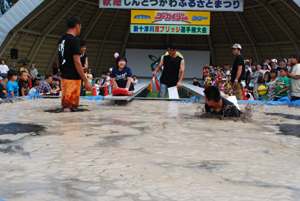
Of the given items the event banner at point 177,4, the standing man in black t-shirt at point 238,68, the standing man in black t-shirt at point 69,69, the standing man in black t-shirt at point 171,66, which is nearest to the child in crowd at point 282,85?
the standing man in black t-shirt at point 238,68

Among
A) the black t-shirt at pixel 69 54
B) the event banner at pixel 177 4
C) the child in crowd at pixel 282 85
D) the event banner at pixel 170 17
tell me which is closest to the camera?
the black t-shirt at pixel 69 54

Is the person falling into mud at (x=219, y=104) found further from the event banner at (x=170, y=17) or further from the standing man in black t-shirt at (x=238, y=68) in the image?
the event banner at (x=170, y=17)

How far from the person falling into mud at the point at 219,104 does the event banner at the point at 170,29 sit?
10883 mm

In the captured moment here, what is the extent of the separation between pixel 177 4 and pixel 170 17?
0.69 m

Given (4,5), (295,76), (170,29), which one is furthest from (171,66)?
(4,5)

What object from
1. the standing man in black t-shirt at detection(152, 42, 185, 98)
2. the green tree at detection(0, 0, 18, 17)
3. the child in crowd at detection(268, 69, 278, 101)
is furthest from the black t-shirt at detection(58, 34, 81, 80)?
the green tree at detection(0, 0, 18, 17)

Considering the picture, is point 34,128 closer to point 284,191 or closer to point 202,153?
point 202,153

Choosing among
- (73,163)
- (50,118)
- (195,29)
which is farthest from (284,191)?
(195,29)

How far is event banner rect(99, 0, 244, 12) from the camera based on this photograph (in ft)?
47.6

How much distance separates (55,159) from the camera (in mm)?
2160

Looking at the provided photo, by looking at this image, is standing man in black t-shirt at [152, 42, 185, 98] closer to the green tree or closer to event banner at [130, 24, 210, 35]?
event banner at [130, 24, 210, 35]

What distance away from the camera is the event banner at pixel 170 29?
1460 cm

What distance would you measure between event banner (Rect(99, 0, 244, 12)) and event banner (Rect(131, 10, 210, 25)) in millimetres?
255

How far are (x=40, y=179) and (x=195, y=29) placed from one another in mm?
13754
